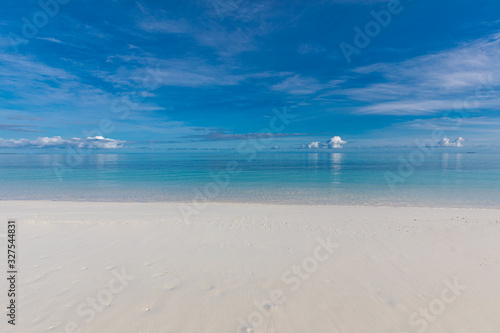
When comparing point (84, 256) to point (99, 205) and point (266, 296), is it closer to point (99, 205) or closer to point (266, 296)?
point (266, 296)

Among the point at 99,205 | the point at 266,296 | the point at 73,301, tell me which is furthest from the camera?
the point at 99,205

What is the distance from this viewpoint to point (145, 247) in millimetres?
8797

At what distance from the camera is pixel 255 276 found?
6.79 metres

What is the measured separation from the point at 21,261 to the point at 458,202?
2615cm

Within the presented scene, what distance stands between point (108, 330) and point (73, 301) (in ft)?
4.91

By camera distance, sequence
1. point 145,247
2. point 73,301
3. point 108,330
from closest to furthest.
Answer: point 108,330 < point 73,301 < point 145,247

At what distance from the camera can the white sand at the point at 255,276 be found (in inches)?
197

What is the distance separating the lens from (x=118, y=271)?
22.6ft

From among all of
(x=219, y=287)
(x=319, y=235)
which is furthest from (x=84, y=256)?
(x=319, y=235)

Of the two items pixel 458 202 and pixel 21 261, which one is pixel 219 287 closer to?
pixel 21 261

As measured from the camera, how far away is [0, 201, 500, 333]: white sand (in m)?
5.02

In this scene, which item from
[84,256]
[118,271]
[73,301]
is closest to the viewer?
[73,301]

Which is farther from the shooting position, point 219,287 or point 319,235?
point 319,235

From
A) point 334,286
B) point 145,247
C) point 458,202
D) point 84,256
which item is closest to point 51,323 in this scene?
point 84,256
